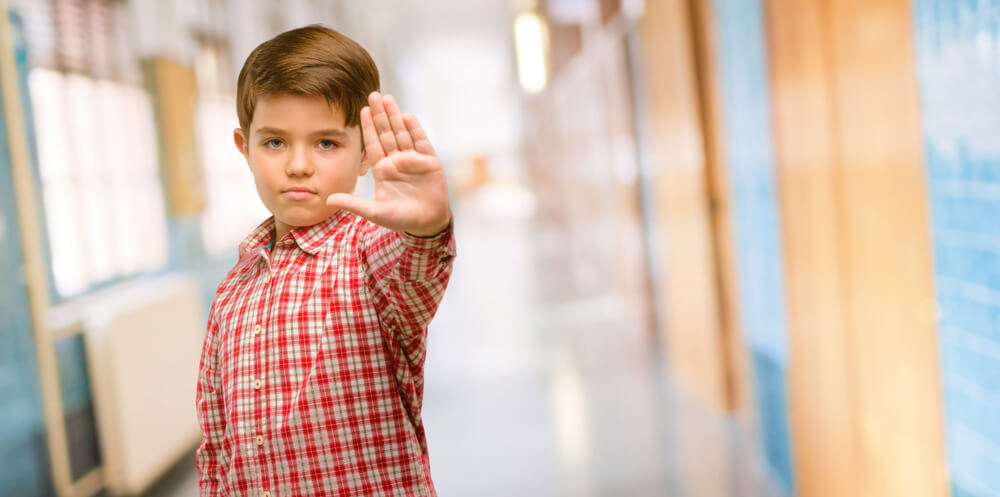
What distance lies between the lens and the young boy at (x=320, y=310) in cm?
86

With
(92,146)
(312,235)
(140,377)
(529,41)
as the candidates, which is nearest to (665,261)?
(140,377)

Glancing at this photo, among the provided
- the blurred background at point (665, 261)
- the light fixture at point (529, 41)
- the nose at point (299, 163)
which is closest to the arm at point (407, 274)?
the nose at point (299, 163)

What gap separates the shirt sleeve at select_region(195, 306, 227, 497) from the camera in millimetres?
937

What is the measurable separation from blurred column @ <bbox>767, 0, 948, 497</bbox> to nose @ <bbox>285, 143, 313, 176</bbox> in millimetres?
1587

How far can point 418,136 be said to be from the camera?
804 mm

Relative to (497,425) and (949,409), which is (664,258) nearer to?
(497,425)

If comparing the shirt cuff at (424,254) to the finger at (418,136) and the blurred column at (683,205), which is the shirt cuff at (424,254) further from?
the blurred column at (683,205)

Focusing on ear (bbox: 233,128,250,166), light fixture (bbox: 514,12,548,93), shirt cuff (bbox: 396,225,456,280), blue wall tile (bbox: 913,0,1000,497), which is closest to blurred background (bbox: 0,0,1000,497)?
blue wall tile (bbox: 913,0,1000,497)

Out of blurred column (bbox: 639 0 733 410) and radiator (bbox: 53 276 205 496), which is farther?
blurred column (bbox: 639 0 733 410)

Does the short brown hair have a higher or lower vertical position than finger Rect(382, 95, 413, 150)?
higher

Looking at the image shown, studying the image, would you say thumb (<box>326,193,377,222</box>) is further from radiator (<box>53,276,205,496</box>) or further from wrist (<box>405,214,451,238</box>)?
radiator (<box>53,276,205,496</box>)

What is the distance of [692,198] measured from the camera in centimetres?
460

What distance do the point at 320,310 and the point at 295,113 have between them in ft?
0.63

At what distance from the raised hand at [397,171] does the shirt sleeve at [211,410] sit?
259 mm
